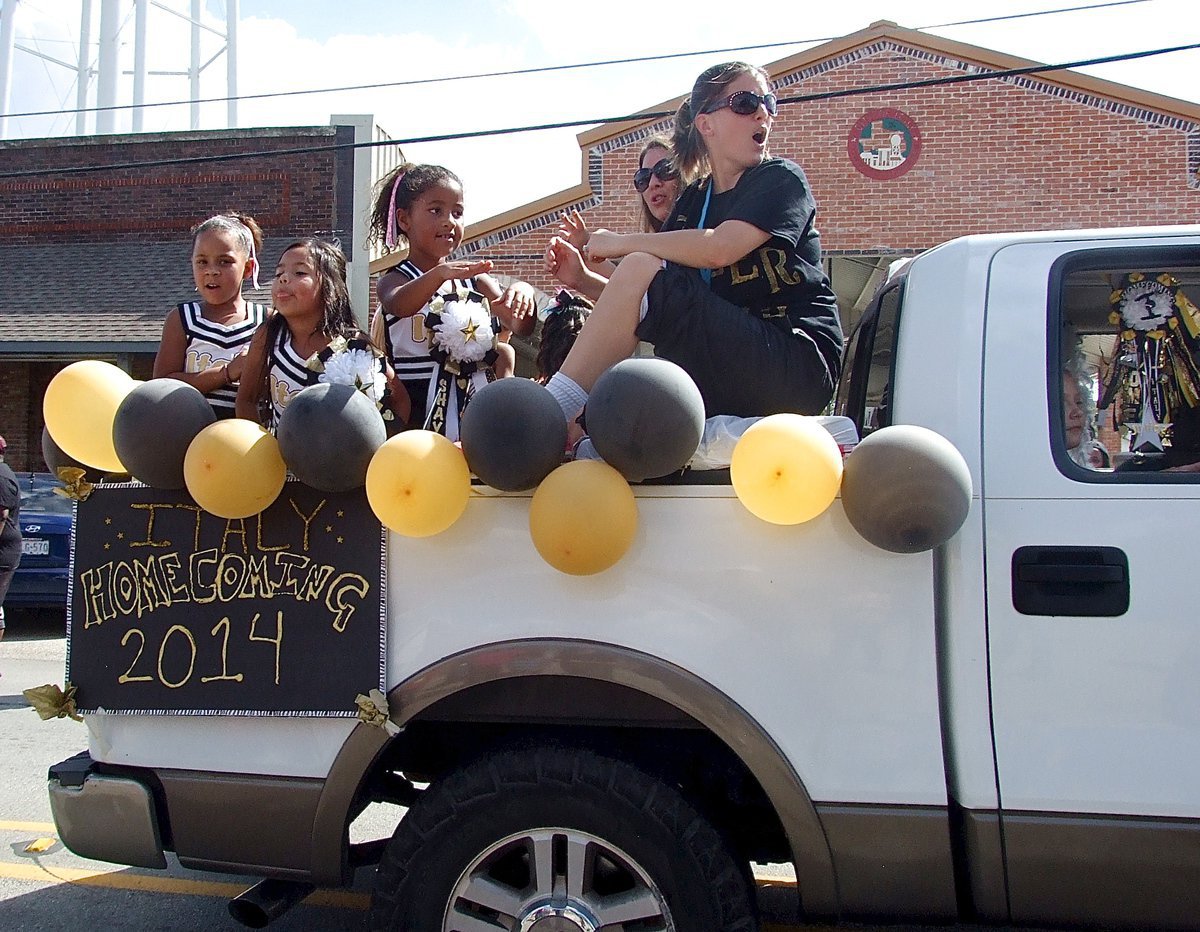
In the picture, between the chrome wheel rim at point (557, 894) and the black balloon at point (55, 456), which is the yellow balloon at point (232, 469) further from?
the chrome wheel rim at point (557, 894)

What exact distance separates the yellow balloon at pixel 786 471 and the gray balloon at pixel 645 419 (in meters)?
0.13

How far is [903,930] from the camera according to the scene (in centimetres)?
334

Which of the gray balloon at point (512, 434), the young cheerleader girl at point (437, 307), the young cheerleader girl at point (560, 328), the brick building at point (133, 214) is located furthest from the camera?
the brick building at point (133, 214)

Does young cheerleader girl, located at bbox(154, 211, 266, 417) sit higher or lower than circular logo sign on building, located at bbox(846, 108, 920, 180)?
lower

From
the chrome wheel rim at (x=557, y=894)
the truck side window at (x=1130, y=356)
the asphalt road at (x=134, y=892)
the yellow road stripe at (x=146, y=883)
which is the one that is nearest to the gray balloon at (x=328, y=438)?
the chrome wheel rim at (x=557, y=894)

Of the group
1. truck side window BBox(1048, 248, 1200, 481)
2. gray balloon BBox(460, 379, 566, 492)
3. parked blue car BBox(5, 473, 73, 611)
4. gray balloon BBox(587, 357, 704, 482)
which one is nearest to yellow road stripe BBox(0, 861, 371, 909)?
gray balloon BBox(460, 379, 566, 492)

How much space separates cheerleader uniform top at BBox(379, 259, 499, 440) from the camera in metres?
3.51

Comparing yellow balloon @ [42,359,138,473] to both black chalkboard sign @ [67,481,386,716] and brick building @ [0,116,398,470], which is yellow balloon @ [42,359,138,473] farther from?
brick building @ [0,116,398,470]

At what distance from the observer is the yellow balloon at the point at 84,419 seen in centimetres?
255

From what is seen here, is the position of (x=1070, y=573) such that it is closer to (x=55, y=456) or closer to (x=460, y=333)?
(x=460, y=333)

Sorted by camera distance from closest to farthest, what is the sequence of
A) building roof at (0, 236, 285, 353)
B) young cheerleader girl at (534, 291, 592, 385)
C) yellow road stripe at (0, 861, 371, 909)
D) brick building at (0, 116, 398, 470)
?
1. yellow road stripe at (0, 861, 371, 909)
2. young cheerleader girl at (534, 291, 592, 385)
3. building roof at (0, 236, 285, 353)
4. brick building at (0, 116, 398, 470)

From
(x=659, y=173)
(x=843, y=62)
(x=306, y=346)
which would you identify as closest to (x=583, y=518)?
(x=306, y=346)

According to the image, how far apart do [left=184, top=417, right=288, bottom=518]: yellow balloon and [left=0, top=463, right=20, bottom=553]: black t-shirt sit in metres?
5.37

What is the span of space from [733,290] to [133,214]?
50.3 feet
